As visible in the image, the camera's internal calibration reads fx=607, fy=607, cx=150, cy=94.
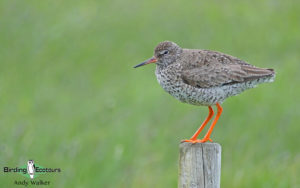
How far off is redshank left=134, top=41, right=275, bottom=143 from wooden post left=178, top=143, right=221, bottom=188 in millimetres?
1239

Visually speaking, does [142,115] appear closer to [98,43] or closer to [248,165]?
[248,165]

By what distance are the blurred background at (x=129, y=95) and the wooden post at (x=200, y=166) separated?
2.81 metres

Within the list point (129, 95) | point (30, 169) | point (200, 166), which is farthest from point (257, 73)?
point (129, 95)

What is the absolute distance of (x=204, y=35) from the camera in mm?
15336

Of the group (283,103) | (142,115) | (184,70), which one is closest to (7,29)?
(142,115)

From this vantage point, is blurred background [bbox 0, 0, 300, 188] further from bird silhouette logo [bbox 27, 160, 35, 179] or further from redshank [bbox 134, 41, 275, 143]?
redshank [bbox 134, 41, 275, 143]

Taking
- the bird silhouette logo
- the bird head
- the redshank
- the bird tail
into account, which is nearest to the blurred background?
the bird silhouette logo

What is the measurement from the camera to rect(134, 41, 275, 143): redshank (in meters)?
7.15

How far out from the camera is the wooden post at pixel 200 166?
5.72m

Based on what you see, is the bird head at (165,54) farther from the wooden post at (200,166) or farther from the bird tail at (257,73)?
the wooden post at (200,166)

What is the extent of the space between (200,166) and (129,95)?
6307mm

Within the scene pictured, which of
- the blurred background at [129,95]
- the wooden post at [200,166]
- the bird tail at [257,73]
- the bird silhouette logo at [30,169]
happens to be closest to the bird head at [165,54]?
the bird tail at [257,73]

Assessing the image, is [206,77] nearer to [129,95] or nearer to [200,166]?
[200,166]

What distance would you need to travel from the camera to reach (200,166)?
574 cm
